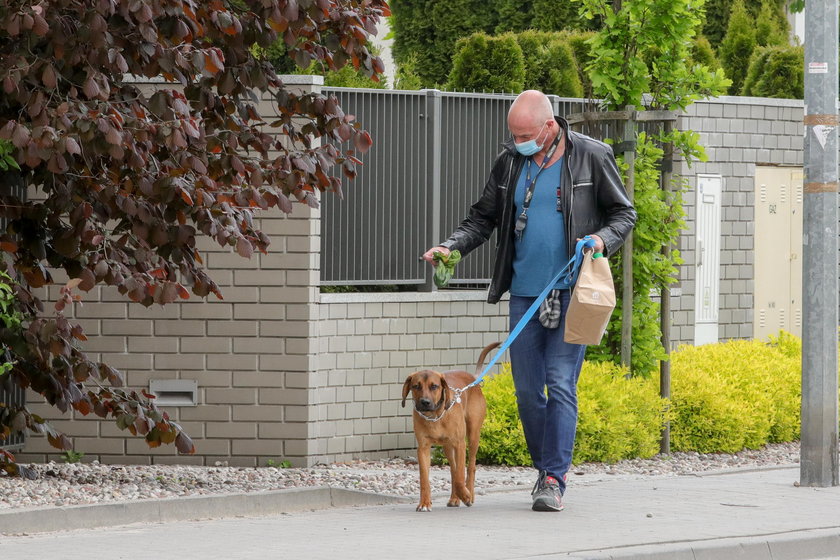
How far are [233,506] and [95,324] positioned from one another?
2.39 meters

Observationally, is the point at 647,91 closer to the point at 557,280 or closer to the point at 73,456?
the point at 557,280

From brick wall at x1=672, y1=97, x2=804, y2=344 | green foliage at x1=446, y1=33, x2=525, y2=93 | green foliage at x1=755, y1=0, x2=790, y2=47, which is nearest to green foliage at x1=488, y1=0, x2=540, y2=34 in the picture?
green foliage at x1=755, y1=0, x2=790, y2=47

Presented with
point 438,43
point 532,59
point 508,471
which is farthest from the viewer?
point 438,43

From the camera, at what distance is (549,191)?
7.77 metres

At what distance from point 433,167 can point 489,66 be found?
6.72 feet

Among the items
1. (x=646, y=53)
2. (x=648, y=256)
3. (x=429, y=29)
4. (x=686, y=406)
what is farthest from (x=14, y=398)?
(x=429, y=29)

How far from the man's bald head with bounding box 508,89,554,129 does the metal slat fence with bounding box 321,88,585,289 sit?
8.54 feet

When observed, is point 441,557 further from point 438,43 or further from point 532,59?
point 438,43

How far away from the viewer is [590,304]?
7.33m

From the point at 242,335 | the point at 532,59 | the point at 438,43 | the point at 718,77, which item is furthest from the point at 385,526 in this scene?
the point at 438,43

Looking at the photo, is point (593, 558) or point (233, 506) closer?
point (593, 558)

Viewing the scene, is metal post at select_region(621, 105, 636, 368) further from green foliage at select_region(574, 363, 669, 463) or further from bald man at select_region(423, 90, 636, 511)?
bald man at select_region(423, 90, 636, 511)

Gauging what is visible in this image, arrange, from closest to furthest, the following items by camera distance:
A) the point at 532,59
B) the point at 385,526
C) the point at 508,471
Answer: the point at 385,526, the point at 508,471, the point at 532,59

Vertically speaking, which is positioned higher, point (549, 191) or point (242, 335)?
point (549, 191)
